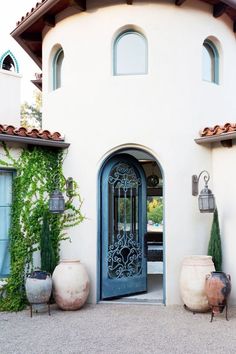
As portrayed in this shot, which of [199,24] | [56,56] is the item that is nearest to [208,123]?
[199,24]

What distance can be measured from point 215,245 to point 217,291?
132cm

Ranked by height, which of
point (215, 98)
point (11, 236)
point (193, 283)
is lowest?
point (193, 283)

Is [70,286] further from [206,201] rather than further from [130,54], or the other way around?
[130,54]

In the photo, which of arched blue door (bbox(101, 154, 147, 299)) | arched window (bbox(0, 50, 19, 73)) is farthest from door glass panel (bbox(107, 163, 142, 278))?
arched window (bbox(0, 50, 19, 73))

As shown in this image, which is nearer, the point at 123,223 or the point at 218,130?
the point at 218,130

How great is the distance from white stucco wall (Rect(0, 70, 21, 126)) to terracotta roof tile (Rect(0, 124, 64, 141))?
2898mm

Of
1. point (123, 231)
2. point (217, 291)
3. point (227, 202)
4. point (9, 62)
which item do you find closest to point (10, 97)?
point (9, 62)

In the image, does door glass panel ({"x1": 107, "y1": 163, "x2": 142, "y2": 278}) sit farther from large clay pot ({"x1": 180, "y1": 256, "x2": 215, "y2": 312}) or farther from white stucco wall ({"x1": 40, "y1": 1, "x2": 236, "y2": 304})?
large clay pot ({"x1": 180, "y1": 256, "x2": 215, "y2": 312})

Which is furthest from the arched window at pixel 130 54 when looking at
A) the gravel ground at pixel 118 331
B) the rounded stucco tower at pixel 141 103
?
the gravel ground at pixel 118 331

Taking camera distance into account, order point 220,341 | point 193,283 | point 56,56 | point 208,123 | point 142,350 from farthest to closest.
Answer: point 56,56, point 208,123, point 193,283, point 220,341, point 142,350

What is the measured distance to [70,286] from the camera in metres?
8.39

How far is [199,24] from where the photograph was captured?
9.74 m

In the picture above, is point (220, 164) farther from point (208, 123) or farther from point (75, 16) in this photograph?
point (75, 16)

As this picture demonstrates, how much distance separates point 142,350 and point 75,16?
23.5ft
